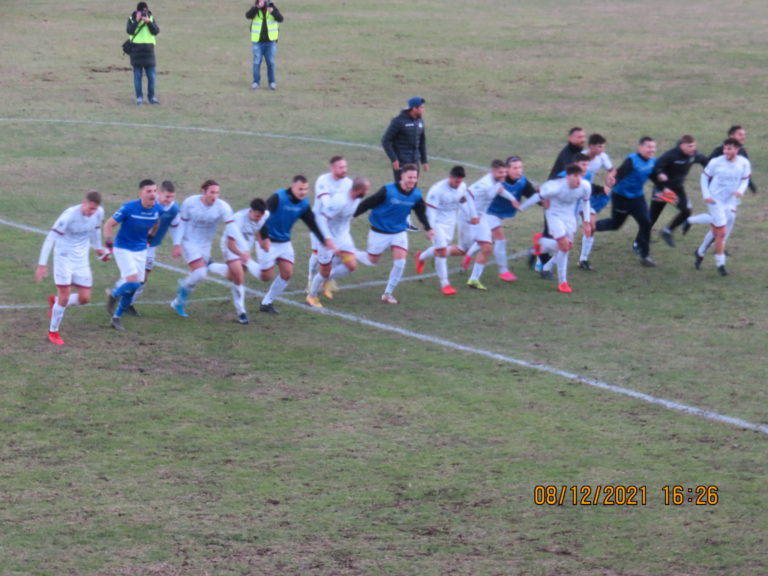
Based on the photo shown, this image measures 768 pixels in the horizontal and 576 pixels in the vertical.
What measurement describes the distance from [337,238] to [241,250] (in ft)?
6.11

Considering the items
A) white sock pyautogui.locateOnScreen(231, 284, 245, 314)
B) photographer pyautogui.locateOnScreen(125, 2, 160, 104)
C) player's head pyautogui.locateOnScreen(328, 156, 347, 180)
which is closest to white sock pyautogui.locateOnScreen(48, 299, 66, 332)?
white sock pyautogui.locateOnScreen(231, 284, 245, 314)

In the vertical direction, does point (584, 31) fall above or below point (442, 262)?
above

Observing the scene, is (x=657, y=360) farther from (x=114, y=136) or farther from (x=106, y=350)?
(x=114, y=136)

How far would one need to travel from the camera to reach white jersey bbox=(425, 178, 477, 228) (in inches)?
707

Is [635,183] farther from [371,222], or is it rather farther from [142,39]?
[142,39]

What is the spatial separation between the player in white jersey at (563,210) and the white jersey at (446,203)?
1.22 m

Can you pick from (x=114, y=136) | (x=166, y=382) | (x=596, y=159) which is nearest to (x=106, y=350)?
(x=166, y=382)

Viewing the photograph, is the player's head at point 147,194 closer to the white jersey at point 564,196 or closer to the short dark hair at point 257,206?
the short dark hair at point 257,206

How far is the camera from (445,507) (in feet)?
35.8

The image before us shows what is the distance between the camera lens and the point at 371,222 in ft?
58.3

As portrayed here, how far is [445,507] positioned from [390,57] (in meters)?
→ 29.8

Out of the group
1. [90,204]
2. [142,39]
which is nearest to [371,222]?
[90,204]

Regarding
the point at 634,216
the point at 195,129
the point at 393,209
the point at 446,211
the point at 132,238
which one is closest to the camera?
the point at 132,238

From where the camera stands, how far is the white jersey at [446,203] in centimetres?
1797
